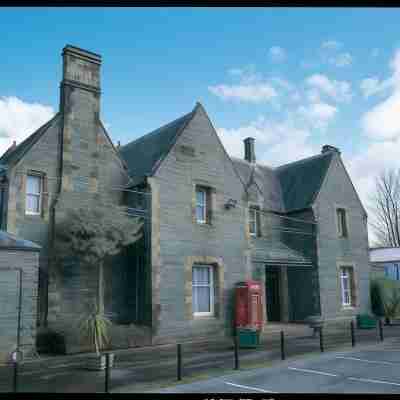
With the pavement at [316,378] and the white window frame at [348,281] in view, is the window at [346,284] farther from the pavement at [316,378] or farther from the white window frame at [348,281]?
the pavement at [316,378]

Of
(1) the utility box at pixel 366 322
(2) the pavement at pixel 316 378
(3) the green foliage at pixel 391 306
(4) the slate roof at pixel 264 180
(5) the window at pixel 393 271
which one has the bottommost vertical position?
(2) the pavement at pixel 316 378

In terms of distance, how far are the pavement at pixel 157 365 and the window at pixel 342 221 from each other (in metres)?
9.79

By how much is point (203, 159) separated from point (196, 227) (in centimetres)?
331

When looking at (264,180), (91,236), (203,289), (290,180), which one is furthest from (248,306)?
(290,180)

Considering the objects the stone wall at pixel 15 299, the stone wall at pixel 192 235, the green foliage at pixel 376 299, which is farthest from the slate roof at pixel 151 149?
the green foliage at pixel 376 299

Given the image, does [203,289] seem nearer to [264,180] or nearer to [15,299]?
[15,299]

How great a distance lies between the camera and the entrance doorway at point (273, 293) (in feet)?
84.2

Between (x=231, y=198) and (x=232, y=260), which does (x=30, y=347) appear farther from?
(x=231, y=198)

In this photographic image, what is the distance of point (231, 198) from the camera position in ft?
70.7

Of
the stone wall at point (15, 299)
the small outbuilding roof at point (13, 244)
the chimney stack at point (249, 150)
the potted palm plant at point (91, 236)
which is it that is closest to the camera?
the stone wall at point (15, 299)

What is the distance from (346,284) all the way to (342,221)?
3.94m

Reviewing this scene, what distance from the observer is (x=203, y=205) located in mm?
20688

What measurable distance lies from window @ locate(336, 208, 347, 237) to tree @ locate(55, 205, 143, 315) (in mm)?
15666

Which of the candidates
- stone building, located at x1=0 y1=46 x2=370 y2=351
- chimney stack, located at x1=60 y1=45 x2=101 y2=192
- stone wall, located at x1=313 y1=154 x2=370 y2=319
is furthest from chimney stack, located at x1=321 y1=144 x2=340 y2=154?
chimney stack, located at x1=60 y1=45 x2=101 y2=192
